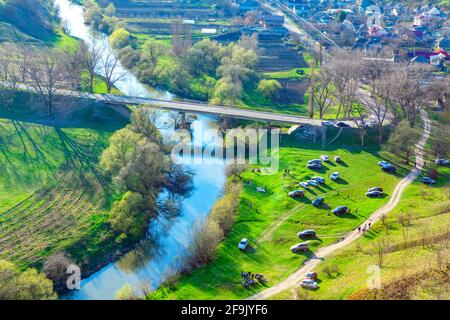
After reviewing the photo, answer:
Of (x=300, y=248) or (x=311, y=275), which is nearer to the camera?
(x=311, y=275)

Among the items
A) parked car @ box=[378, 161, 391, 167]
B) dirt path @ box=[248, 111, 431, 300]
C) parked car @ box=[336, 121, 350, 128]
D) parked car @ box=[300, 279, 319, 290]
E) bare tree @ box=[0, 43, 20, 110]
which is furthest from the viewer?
bare tree @ box=[0, 43, 20, 110]

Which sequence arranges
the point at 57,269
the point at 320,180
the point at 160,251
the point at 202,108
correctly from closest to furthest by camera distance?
1. the point at 57,269
2. the point at 160,251
3. the point at 320,180
4. the point at 202,108

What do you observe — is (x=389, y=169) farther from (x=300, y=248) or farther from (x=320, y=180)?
(x=300, y=248)

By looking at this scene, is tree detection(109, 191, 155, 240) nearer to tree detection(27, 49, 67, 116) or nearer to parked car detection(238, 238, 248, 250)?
parked car detection(238, 238, 248, 250)

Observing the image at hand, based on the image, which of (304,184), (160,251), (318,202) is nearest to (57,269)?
(160,251)

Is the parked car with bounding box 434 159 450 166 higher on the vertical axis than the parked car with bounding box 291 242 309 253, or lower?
higher

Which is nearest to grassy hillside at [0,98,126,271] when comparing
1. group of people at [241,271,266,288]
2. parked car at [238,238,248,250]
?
parked car at [238,238,248,250]
